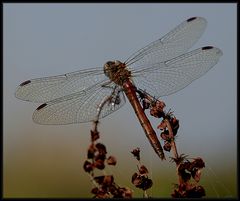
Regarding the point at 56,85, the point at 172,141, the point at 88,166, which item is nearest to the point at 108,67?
the point at 56,85

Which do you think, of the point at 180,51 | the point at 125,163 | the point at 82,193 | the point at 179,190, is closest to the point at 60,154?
the point at 125,163

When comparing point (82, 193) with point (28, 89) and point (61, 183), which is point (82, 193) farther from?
point (28, 89)

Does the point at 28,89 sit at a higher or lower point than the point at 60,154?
higher

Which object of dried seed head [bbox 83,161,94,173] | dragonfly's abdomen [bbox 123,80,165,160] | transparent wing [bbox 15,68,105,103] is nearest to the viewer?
dried seed head [bbox 83,161,94,173]

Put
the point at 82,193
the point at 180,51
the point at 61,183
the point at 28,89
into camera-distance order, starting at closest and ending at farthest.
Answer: the point at 28,89 → the point at 180,51 → the point at 82,193 → the point at 61,183

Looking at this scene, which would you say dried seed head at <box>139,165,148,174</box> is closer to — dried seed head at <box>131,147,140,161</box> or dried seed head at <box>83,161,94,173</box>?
dried seed head at <box>131,147,140,161</box>

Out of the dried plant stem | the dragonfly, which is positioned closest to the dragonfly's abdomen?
the dragonfly

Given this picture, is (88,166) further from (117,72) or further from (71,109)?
(117,72)
